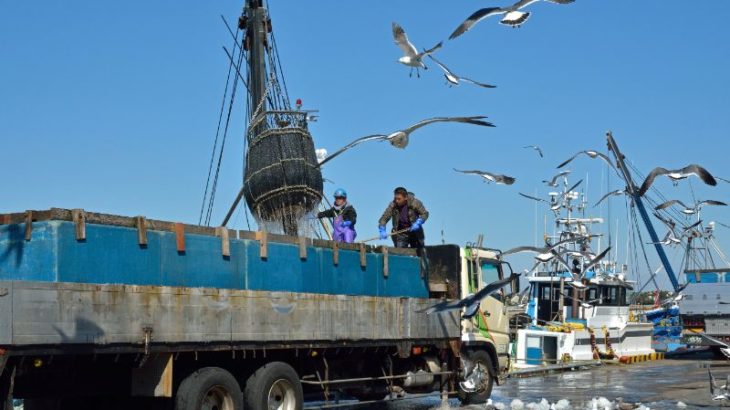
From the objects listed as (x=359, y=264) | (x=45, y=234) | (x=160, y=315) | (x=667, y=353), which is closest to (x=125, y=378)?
(x=160, y=315)

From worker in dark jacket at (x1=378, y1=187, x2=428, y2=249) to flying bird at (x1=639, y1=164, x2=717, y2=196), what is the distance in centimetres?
422

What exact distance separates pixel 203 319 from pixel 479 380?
687cm

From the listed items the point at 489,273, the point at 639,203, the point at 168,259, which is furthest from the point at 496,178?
the point at 639,203

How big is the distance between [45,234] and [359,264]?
5424 millimetres

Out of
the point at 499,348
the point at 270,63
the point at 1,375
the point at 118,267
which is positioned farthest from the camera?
the point at 270,63

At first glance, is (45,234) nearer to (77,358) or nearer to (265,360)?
(77,358)

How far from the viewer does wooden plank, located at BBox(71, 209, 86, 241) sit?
10.6 metres

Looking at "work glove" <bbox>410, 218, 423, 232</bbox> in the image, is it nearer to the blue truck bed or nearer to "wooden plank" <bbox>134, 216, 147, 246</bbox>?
the blue truck bed

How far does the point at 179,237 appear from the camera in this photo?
11758 mm

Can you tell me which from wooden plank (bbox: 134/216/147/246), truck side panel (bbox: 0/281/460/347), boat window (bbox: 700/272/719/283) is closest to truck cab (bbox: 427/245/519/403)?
truck side panel (bbox: 0/281/460/347)

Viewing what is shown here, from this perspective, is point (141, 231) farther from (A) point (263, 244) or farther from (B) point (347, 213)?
(B) point (347, 213)

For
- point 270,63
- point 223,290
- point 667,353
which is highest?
point 270,63

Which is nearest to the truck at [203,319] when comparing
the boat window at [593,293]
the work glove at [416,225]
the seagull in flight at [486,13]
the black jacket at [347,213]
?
the work glove at [416,225]

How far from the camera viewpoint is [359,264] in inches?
581
